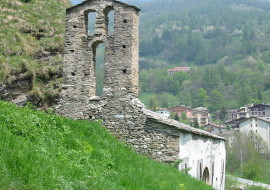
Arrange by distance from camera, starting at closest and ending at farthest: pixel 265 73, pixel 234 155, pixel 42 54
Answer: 1. pixel 42 54
2. pixel 234 155
3. pixel 265 73

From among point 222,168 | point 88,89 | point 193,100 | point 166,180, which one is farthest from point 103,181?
point 193,100

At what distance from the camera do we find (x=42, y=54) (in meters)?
17.5

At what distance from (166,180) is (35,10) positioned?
49.0ft

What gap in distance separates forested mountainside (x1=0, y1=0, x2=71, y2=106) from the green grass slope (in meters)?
5.78

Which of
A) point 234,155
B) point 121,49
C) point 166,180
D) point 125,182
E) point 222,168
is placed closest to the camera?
point 125,182

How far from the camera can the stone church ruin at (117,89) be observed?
38.3 feet

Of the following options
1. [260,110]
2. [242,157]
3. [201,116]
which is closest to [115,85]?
[242,157]

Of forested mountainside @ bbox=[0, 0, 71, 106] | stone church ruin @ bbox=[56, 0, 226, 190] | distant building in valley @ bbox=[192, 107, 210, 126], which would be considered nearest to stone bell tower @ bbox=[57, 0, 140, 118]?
stone church ruin @ bbox=[56, 0, 226, 190]

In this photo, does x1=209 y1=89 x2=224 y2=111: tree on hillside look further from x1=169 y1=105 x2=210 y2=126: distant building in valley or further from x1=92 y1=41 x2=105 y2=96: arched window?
x1=92 y1=41 x2=105 y2=96: arched window

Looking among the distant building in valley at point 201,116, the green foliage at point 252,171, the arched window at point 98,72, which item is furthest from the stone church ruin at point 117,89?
the distant building in valley at point 201,116

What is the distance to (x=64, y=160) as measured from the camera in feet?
20.9

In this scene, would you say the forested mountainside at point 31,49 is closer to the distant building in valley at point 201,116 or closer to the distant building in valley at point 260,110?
the distant building in valley at point 201,116

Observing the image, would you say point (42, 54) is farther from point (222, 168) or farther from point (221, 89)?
point (221, 89)

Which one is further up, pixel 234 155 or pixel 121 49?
pixel 121 49
